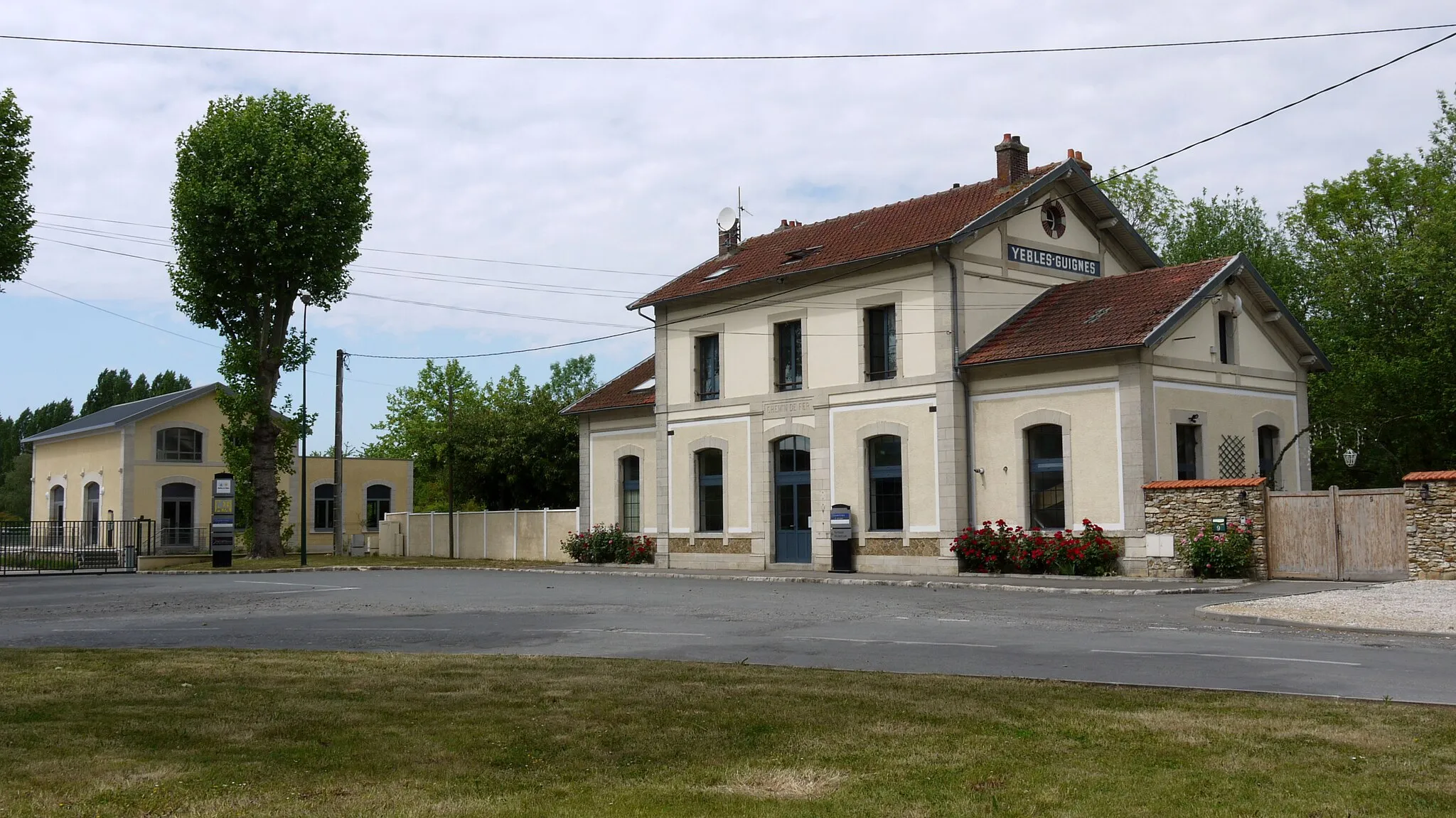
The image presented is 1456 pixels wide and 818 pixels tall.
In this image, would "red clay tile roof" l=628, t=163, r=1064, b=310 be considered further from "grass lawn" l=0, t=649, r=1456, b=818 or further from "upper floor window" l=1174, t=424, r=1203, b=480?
"grass lawn" l=0, t=649, r=1456, b=818

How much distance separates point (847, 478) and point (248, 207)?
18.2 metres

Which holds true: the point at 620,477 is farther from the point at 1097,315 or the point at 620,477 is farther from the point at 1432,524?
the point at 1432,524

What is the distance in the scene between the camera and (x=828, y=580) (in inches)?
1015

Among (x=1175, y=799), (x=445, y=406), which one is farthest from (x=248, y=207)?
(x=445, y=406)

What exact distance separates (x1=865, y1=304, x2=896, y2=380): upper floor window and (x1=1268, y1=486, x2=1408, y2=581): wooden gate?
28.8 feet

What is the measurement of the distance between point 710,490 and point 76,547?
25.0 metres

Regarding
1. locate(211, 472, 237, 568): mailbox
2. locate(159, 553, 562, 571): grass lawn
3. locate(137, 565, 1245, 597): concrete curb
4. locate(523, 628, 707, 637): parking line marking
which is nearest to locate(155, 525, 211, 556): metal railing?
locate(159, 553, 562, 571): grass lawn

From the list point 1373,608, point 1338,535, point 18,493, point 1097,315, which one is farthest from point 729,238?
point 18,493

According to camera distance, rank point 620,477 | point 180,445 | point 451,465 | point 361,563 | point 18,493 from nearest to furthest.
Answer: point 620,477 → point 361,563 → point 451,465 → point 180,445 → point 18,493

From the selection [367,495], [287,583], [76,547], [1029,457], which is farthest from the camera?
[367,495]

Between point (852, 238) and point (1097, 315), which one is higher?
point (852, 238)

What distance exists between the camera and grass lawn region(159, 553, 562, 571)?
34.7m

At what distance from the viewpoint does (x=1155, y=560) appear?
2330 centimetres

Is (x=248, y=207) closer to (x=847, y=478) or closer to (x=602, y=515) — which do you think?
(x=602, y=515)
